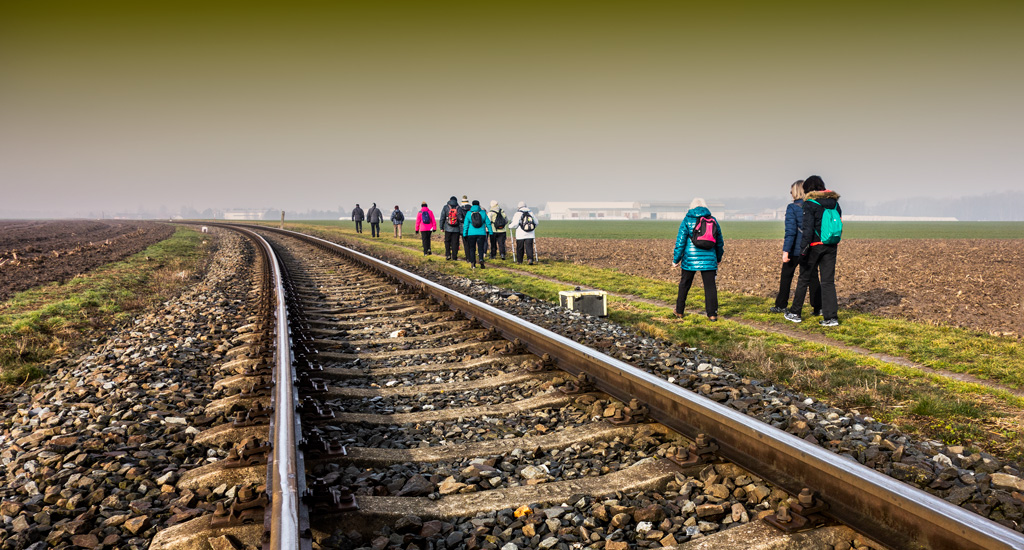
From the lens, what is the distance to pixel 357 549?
8.59 ft

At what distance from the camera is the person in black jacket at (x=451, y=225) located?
1802cm

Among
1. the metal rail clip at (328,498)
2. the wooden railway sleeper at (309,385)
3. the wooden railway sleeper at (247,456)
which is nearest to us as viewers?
the metal rail clip at (328,498)

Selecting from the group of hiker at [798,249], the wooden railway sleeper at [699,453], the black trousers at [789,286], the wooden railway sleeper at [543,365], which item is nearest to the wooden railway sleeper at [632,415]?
the wooden railway sleeper at [699,453]

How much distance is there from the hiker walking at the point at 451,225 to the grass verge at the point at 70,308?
6952 mm

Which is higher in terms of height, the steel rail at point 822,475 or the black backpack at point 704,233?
the black backpack at point 704,233

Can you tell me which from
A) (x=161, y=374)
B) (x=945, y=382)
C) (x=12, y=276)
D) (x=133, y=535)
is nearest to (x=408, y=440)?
(x=133, y=535)

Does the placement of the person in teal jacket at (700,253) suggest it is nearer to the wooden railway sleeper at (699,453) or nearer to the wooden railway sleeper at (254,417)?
the wooden railway sleeper at (699,453)

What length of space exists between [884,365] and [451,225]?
13.2 metres

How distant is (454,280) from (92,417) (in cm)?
847

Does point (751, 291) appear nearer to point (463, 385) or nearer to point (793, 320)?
point (793, 320)

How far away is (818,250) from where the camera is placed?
29.0 ft

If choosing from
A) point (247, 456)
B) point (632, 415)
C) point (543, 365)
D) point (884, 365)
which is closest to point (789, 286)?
point (884, 365)

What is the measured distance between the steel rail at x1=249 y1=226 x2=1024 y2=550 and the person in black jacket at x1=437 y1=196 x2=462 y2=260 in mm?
13556

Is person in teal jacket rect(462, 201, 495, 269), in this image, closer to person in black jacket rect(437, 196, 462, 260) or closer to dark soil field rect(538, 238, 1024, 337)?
person in black jacket rect(437, 196, 462, 260)
